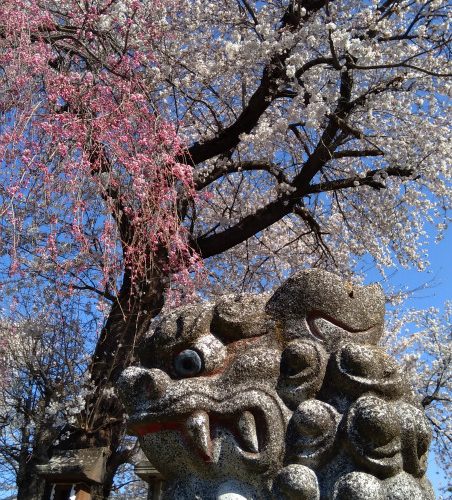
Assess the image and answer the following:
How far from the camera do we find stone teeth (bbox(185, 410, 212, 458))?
3115 millimetres

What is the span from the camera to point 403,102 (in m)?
9.67

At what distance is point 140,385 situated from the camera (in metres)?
3.36

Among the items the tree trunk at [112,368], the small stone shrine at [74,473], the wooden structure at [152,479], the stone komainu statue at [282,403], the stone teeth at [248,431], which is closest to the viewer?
the stone komainu statue at [282,403]

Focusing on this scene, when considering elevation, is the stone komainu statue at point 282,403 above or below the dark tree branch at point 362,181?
below

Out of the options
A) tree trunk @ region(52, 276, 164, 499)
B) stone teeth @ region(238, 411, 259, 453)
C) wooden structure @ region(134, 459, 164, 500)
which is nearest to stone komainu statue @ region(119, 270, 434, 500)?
stone teeth @ region(238, 411, 259, 453)

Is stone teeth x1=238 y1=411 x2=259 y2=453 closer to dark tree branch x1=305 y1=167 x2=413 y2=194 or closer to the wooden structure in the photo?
the wooden structure

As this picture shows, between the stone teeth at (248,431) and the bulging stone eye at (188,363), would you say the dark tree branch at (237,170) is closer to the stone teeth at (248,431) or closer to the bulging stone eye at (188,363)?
the bulging stone eye at (188,363)

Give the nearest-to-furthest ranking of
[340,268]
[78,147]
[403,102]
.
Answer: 1. [78,147]
2. [403,102]
3. [340,268]

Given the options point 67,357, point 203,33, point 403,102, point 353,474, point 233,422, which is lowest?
point 353,474

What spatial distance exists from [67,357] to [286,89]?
5013mm

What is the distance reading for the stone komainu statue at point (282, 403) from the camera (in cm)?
301

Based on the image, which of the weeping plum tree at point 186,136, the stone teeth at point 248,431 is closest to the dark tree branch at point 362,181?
the weeping plum tree at point 186,136

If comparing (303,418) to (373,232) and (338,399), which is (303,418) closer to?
(338,399)

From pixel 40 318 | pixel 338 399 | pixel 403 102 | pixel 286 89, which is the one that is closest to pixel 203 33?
pixel 286 89
